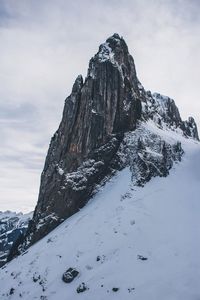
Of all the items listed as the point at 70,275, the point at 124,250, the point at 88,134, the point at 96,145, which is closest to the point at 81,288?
the point at 70,275

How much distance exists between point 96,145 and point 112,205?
52.0 feet

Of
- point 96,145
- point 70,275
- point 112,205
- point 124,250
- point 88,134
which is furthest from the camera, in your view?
point 88,134

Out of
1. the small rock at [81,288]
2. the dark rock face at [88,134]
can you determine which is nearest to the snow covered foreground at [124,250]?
the small rock at [81,288]

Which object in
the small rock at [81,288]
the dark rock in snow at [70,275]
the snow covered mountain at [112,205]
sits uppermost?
the snow covered mountain at [112,205]

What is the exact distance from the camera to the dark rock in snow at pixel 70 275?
178 feet

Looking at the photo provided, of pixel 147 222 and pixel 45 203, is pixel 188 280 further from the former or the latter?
pixel 45 203

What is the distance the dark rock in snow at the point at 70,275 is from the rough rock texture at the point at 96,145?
21.5 m

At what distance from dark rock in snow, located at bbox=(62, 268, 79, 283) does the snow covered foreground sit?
1.74 feet

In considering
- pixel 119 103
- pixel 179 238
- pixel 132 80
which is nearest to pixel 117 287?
pixel 179 238

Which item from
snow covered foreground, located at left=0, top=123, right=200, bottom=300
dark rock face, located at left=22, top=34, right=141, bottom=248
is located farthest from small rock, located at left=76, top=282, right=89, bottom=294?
dark rock face, located at left=22, top=34, right=141, bottom=248

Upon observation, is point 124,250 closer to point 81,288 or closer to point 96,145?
point 81,288

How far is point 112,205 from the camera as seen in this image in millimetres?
68500

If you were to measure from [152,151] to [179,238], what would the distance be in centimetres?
2399

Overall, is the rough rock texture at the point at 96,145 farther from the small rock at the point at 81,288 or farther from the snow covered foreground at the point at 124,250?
the small rock at the point at 81,288
